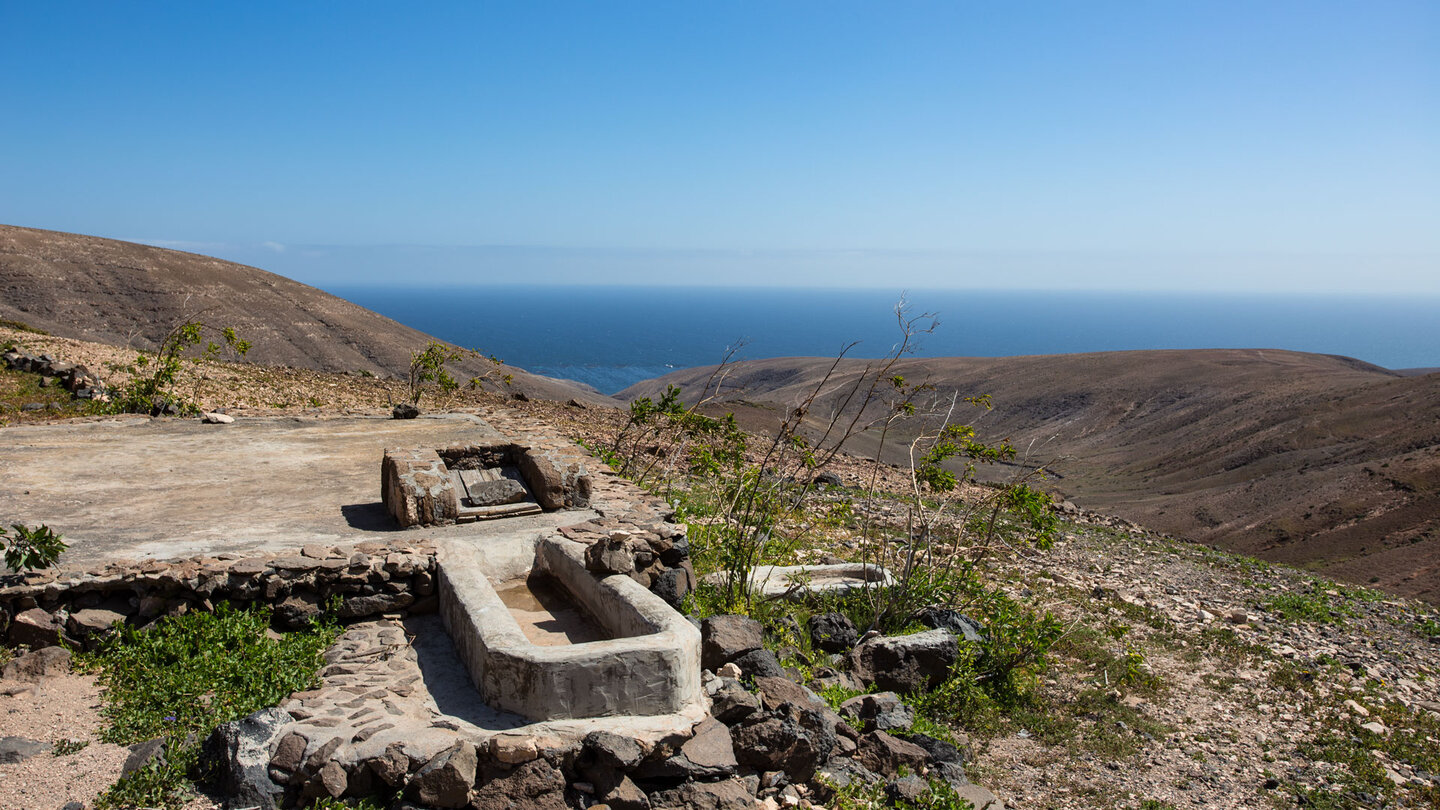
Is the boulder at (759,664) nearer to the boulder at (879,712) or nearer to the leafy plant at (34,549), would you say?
the boulder at (879,712)

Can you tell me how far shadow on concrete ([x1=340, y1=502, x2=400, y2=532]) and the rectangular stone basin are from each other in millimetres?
1071

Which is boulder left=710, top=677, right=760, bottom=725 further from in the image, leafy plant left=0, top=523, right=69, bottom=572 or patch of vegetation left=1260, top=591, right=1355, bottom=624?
patch of vegetation left=1260, top=591, right=1355, bottom=624

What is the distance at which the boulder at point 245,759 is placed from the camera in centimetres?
397

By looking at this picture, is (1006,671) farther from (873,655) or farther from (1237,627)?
(1237,627)

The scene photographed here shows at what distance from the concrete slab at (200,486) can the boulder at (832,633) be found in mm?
2295

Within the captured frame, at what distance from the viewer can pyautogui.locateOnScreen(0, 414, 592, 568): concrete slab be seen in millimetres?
6457

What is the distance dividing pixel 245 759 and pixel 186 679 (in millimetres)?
1216

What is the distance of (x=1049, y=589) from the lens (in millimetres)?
10266

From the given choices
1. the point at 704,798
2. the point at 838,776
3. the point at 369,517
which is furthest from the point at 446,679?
the point at 369,517

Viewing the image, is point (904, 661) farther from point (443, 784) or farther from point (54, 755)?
point (54, 755)

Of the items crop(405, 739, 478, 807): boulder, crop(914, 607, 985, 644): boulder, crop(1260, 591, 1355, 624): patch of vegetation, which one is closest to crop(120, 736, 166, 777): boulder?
crop(405, 739, 478, 807): boulder

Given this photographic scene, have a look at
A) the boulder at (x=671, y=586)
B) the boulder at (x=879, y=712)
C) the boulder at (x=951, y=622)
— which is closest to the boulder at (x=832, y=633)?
the boulder at (x=951, y=622)

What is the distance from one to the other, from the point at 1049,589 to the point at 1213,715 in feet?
10.5

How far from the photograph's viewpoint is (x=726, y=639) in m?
5.72
